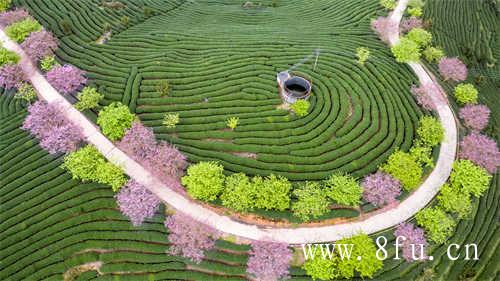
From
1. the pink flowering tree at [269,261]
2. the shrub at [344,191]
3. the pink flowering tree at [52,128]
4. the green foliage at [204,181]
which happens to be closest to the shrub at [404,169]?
the shrub at [344,191]

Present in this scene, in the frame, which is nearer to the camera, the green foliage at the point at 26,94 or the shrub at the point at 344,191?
the shrub at the point at 344,191

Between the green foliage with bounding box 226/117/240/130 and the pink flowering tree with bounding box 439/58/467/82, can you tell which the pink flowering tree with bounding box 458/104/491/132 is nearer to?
the pink flowering tree with bounding box 439/58/467/82

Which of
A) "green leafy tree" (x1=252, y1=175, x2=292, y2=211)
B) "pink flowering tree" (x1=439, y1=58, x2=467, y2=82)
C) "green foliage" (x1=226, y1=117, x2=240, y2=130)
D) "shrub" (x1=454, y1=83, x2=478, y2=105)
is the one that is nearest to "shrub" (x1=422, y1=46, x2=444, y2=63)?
"pink flowering tree" (x1=439, y1=58, x2=467, y2=82)

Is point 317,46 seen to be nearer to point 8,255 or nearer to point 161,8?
point 161,8

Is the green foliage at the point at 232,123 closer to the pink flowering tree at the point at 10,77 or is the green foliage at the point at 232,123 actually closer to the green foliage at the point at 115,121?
the green foliage at the point at 115,121

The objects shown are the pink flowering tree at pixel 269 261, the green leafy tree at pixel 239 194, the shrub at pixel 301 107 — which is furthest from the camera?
the shrub at pixel 301 107

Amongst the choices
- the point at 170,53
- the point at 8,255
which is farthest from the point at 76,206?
the point at 170,53
